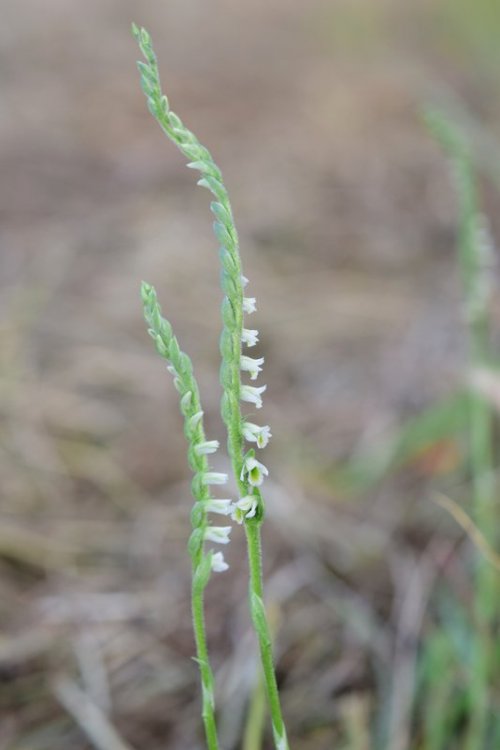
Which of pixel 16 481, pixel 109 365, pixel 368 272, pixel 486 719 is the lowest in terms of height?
pixel 486 719

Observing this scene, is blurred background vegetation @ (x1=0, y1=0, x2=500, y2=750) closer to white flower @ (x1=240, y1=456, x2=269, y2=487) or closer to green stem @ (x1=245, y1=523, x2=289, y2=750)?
green stem @ (x1=245, y1=523, x2=289, y2=750)

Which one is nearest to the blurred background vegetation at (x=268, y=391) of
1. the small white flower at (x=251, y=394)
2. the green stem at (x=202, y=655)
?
the green stem at (x=202, y=655)

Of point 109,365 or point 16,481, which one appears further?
point 109,365

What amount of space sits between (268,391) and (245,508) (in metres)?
Result: 1.60

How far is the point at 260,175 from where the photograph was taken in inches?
142

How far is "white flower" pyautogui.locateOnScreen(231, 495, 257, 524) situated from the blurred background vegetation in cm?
47

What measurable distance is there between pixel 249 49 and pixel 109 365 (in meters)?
3.16

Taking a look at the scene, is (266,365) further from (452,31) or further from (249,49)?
(249,49)

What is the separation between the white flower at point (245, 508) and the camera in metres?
0.84

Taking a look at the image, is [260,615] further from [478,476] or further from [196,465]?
[478,476]

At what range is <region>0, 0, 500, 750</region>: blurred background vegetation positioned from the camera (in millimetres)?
1503

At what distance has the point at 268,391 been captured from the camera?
2.44 m

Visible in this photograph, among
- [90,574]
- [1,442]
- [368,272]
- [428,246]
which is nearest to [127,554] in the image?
[90,574]

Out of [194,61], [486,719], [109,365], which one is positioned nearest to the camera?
[486,719]
